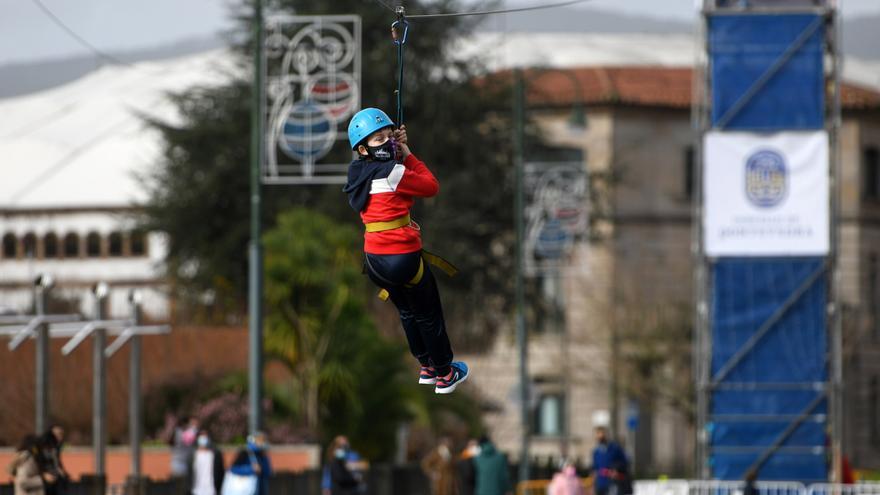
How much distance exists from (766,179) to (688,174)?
50626 mm

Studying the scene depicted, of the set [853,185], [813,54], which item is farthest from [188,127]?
Answer: [853,185]

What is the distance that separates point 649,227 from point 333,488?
181 ft

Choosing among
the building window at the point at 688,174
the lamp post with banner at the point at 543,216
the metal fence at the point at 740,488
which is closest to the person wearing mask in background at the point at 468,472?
the metal fence at the point at 740,488

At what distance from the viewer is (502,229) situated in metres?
58.5

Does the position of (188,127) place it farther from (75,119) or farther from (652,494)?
(75,119)

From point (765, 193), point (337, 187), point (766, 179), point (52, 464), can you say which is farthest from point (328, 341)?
point (52, 464)

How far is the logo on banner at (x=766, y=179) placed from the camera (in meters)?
35.4

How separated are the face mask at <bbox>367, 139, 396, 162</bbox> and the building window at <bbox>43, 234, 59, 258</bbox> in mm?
98341

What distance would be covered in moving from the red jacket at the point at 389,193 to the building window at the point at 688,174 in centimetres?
7292

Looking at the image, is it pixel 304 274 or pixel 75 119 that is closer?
pixel 304 274

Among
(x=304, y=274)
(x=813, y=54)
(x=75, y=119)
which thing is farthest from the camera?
(x=75, y=119)

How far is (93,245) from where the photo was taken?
107875 millimetres

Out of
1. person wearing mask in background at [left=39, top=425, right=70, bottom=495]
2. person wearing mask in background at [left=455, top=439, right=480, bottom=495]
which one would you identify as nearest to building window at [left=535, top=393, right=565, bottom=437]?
person wearing mask in background at [left=455, top=439, right=480, bottom=495]

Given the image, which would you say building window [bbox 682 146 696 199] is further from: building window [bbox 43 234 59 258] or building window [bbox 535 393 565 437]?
building window [bbox 43 234 59 258]
